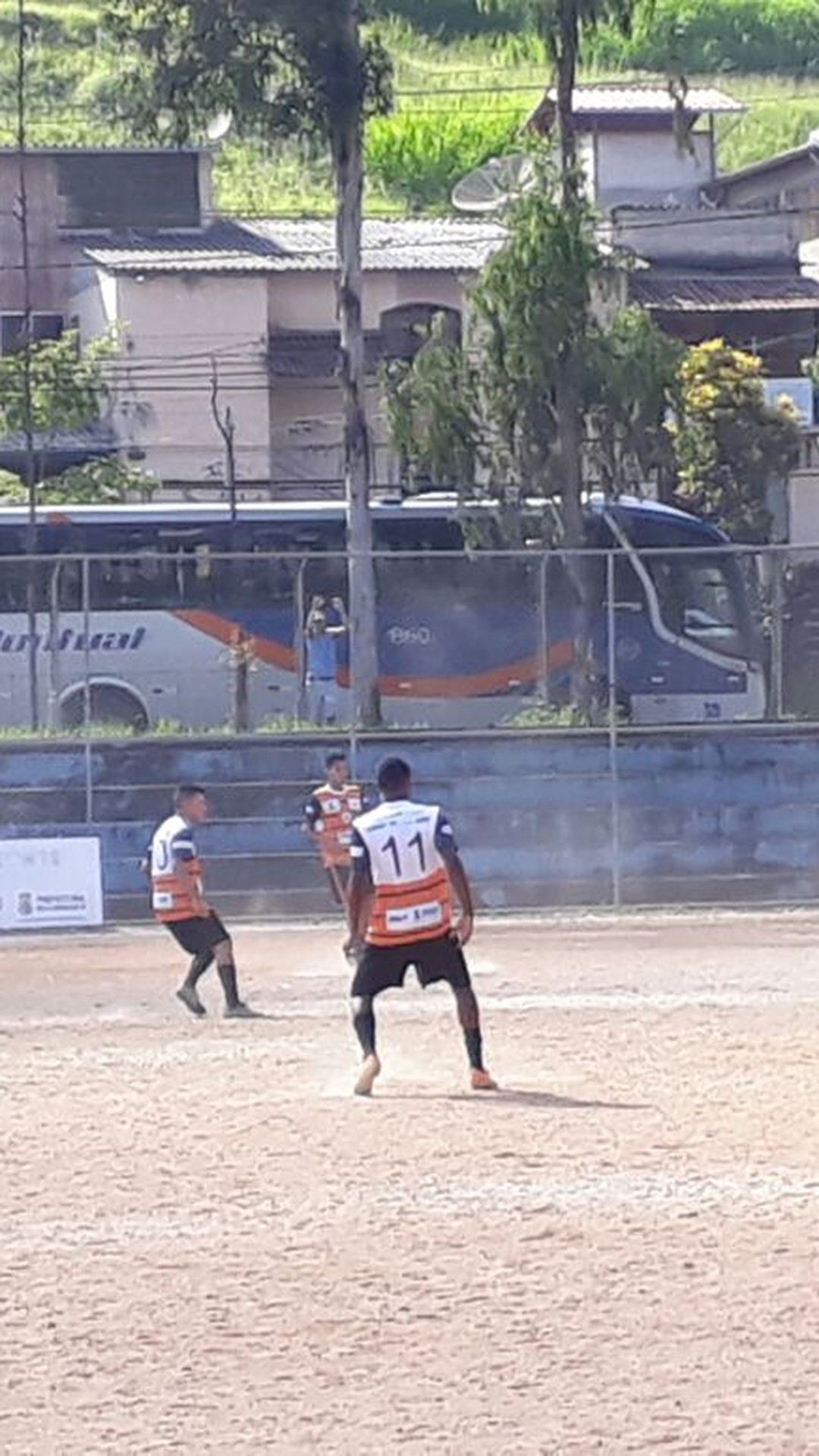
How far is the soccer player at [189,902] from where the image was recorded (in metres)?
18.6

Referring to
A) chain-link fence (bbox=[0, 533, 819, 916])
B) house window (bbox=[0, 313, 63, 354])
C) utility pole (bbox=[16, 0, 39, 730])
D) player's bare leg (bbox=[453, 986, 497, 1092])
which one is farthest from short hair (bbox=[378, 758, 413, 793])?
house window (bbox=[0, 313, 63, 354])

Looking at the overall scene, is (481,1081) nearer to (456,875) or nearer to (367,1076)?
(367,1076)

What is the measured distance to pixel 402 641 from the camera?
3203 centimetres

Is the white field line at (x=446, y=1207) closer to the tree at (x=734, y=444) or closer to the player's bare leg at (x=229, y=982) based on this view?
the player's bare leg at (x=229, y=982)

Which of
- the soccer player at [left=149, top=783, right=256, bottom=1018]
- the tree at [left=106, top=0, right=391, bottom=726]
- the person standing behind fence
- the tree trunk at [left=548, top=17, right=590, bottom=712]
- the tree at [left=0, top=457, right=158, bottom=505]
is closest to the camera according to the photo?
the soccer player at [left=149, top=783, right=256, bottom=1018]

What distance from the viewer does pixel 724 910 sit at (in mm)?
25172

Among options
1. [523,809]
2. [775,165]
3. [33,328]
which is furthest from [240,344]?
[523,809]

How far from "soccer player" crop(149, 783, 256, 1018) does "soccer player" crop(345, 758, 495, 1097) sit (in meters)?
3.90

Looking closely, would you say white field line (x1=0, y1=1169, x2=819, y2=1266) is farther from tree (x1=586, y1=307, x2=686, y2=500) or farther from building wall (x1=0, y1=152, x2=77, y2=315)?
building wall (x1=0, y1=152, x2=77, y2=315)

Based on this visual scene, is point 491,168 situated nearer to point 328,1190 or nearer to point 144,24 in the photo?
point 144,24

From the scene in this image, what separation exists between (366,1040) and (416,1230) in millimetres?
3395

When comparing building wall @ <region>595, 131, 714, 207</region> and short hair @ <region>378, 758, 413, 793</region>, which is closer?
short hair @ <region>378, 758, 413, 793</region>

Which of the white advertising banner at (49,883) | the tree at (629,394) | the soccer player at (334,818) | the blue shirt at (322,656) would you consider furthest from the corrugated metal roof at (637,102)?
the soccer player at (334,818)

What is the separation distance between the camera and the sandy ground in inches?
352
